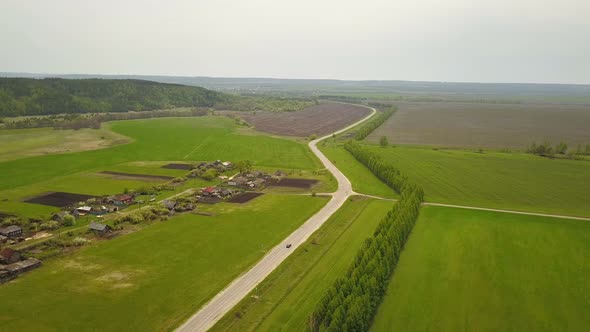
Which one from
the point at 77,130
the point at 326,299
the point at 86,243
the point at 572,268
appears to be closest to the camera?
the point at 326,299

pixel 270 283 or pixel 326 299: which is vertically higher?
pixel 326 299

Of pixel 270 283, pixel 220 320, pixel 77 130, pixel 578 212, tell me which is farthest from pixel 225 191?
pixel 77 130

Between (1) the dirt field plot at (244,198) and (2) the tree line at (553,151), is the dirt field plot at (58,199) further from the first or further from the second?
(2) the tree line at (553,151)

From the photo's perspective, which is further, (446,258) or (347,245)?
(347,245)

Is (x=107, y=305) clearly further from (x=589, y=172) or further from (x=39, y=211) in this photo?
(x=589, y=172)

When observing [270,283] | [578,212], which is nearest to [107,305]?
[270,283]

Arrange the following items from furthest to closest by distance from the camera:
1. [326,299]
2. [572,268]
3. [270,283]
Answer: [572,268] → [270,283] → [326,299]

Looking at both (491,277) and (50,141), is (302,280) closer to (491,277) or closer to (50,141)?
(491,277)

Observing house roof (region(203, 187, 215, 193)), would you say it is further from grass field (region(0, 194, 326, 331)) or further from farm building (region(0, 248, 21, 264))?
farm building (region(0, 248, 21, 264))
